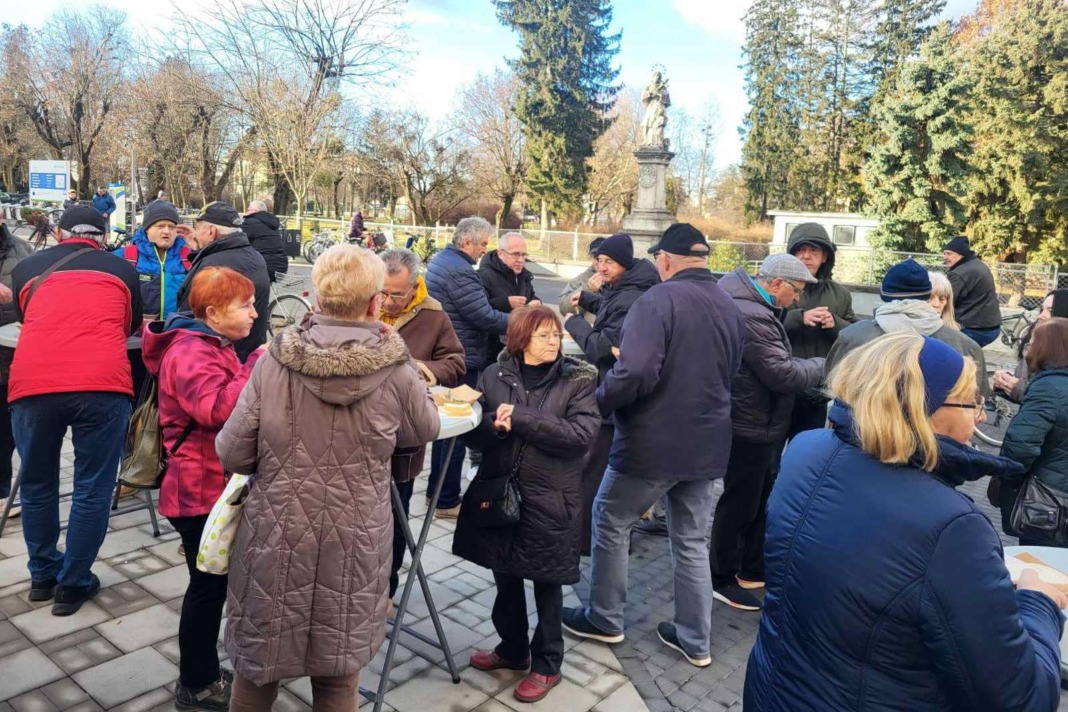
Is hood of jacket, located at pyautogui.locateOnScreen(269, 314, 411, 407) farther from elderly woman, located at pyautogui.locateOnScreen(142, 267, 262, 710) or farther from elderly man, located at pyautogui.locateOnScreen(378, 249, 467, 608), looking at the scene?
elderly man, located at pyautogui.locateOnScreen(378, 249, 467, 608)

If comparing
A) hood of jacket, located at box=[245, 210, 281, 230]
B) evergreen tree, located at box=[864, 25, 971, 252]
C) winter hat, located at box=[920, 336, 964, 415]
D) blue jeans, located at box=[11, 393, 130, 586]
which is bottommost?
blue jeans, located at box=[11, 393, 130, 586]

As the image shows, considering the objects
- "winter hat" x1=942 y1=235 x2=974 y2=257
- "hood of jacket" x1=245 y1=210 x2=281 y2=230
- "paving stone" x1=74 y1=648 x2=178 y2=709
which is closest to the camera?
"paving stone" x1=74 y1=648 x2=178 y2=709

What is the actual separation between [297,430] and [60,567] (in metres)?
2.40

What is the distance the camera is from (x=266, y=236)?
7.58 m

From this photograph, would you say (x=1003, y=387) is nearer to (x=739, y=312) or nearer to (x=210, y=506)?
(x=739, y=312)

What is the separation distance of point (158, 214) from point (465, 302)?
6.97 ft

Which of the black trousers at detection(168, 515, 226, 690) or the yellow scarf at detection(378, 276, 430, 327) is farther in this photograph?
the yellow scarf at detection(378, 276, 430, 327)

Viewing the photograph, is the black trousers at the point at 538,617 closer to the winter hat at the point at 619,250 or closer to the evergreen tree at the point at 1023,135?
the winter hat at the point at 619,250

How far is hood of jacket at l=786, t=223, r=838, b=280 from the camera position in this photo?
452 centimetres

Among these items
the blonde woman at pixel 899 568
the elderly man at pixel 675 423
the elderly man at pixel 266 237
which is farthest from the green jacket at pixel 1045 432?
the elderly man at pixel 266 237

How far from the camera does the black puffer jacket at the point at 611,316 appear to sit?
4.18 meters

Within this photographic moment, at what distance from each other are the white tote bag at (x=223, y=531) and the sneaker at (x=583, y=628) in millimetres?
1834

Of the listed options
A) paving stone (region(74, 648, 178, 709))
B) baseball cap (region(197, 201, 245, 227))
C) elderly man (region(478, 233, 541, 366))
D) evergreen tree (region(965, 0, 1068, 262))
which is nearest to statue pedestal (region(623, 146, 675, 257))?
evergreen tree (region(965, 0, 1068, 262))

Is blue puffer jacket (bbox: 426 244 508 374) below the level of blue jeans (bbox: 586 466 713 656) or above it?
above
